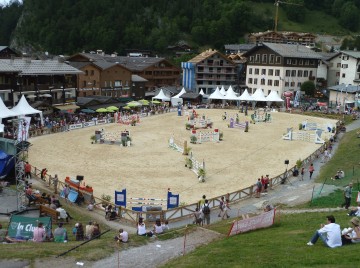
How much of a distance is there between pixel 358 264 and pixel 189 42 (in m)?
113

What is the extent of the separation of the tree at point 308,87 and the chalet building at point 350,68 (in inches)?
214

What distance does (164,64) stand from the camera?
81.2m

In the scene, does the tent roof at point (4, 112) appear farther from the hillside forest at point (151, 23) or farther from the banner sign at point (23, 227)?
the hillside forest at point (151, 23)

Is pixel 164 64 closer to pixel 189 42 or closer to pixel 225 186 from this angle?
pixel 189 42

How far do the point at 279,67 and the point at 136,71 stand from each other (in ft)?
79.9

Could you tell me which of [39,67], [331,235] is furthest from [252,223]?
[39,67]

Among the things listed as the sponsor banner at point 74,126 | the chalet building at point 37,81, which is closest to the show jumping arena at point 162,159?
the sponsor banner at point 74,126

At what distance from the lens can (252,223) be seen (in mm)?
14312

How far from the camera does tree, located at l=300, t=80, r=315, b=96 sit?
76688 millimetres

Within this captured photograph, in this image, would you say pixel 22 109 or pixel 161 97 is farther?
pixel 161 97

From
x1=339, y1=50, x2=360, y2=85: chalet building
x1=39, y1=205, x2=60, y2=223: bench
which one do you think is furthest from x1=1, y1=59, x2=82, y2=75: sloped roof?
x1=339, y1=50, x2=360, y2=85: chalet building

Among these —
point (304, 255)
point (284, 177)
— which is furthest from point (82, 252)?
point (284, 177)

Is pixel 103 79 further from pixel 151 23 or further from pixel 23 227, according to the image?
pixel 151 23

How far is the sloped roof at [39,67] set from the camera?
160 ft
